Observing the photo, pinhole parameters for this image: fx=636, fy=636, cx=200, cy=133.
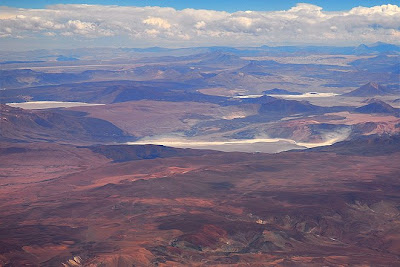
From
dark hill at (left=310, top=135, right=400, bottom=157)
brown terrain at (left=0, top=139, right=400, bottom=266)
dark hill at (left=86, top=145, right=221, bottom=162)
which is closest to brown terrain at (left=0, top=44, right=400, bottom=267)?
brown terrain at (left=0, top=139, right=400, bottom=266)

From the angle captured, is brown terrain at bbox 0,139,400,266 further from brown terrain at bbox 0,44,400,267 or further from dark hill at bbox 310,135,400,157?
dark hill at bbox 310,135,400,157

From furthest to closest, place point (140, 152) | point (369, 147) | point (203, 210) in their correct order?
point (140, 152) < point (369, 147) < point (203, 210)

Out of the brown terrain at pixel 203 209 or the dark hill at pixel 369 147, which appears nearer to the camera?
the brown terrain at pixel 203 209

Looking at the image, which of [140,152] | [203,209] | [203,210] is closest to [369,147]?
[140,152]

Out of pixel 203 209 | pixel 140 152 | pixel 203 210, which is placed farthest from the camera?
pixel 140 152

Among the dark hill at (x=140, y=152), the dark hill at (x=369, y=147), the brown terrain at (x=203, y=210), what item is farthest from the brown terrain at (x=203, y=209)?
the dark hill at (x=140, y=152)

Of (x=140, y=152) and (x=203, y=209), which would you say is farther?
(x=140, y=152)

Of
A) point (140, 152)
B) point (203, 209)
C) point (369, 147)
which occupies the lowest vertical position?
point (140, 152)

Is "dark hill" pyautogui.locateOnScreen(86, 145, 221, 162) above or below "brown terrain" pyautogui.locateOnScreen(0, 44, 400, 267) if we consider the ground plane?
below

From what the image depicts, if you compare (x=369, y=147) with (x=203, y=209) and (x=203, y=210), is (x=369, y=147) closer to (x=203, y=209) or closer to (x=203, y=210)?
(x=203, y=209)

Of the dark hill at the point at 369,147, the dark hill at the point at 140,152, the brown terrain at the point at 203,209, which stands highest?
the brown terrain at the point at 203,209

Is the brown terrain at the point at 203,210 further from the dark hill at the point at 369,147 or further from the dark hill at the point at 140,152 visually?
the dark hill at the point at 140,152
